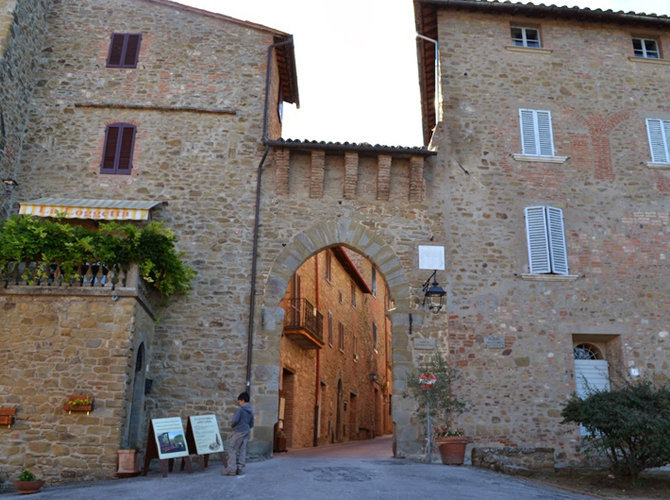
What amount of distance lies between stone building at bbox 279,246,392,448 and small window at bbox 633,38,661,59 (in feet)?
37.4

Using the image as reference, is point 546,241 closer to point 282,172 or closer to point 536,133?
point 536,133

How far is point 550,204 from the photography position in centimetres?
1594

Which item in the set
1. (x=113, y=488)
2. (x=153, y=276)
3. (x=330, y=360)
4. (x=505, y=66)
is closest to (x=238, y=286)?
(x=153, y=276)

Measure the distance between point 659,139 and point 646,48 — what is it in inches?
119

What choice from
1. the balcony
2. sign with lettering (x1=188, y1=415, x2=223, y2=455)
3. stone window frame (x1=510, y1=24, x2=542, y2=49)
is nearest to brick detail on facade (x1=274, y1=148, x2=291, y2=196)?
the balcony

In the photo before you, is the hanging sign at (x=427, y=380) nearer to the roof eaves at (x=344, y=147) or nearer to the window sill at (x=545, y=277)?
the window sill at (x=545, y=277)

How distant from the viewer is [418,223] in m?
15.6

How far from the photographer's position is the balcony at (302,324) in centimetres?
1925

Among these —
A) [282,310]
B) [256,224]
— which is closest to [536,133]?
[256,224]

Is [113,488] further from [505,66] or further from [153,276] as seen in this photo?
[505,66]

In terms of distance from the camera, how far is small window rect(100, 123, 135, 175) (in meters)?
15.7

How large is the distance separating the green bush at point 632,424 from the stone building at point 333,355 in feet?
29.6

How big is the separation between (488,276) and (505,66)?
5.89 meters

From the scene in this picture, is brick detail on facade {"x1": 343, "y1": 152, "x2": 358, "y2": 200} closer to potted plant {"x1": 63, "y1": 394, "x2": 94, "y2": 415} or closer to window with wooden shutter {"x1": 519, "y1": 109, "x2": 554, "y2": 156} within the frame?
window with wooden shutter {"x1": 519, "y1": 109, "x2": 554, "y2": 156}
